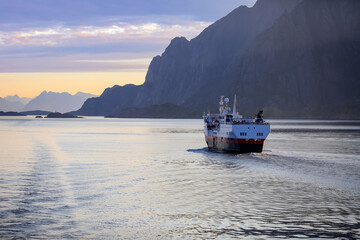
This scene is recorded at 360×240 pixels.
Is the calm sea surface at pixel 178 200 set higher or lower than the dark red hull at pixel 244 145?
lower

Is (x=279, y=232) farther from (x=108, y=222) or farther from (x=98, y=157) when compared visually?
(x=98, y=157)

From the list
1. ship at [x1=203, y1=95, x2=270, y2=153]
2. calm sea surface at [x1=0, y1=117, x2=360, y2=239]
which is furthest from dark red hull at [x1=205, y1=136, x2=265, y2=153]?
calm sea surface at [x1=0, y1=117, x2=360, y2=239]

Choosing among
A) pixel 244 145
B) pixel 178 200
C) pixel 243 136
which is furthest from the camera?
pixel 243 136

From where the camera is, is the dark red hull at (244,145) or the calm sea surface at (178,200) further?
the dark red hull at (244,145)

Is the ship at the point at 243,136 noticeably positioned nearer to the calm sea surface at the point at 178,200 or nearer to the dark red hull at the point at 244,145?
the dark red hull at the point at 244,145

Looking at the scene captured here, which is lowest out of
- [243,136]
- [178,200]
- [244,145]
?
[178,200]

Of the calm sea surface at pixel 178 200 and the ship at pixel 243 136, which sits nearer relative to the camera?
the calm sea surface at pixel 178 200

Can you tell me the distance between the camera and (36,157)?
3246 inches

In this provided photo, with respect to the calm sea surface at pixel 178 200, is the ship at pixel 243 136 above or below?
above

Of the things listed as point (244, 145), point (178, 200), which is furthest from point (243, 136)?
point (178, 200)

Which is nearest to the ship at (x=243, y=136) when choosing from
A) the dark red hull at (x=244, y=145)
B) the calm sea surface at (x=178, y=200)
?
the dark red hull at (x=244, y=145)

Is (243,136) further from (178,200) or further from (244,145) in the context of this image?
(178,200)

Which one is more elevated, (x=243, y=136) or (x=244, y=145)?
(x=243, y=136)

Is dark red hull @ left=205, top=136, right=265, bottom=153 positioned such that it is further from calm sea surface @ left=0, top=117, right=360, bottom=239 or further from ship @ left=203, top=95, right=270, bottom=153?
calm sea surface @ left=0, top=117, right=360, bottom=239
